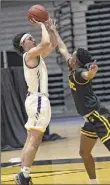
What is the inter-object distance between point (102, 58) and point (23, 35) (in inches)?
581

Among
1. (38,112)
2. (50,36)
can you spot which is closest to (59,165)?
(38,112)

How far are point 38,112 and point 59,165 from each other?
2.30m

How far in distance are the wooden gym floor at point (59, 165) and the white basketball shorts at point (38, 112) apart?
2.75ft

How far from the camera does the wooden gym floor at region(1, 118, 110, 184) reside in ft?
22.0

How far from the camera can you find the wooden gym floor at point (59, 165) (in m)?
6.71

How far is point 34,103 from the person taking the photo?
6086 mm

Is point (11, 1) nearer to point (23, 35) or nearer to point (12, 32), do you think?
point (12, 32)

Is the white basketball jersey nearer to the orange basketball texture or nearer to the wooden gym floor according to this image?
the orange basketball texture

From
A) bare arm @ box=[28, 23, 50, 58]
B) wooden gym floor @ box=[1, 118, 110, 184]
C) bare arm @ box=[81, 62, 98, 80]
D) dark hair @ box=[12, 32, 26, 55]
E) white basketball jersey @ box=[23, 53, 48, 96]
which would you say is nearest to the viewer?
bare arm @ box=[81, 62, 98, 80]

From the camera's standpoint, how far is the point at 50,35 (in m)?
6.48

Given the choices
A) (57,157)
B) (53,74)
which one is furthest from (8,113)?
(53,74)

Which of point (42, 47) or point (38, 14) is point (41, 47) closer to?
point (42, 47)

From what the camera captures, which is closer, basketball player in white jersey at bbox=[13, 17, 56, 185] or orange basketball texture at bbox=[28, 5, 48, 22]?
basketball player in white jersey at bbox=[13, 17, 56, 185]

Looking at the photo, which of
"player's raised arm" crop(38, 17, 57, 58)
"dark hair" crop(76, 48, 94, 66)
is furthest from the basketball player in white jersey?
"dark hair" crop(76, 48, 94, 66)
